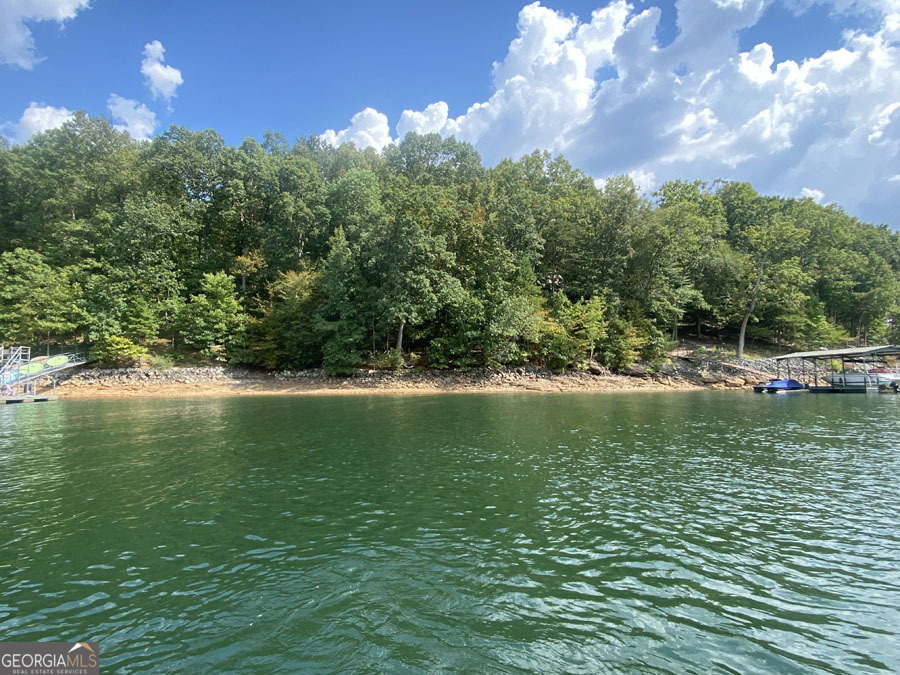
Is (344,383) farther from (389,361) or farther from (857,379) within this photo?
(857,379)

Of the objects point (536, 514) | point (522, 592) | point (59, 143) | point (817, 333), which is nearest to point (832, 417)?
point (536, 514)

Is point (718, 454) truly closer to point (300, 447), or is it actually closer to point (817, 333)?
point (300, 447)

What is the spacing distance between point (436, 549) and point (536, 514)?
9.37ft

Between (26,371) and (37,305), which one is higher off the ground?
(37,305)

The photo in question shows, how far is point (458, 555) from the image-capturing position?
7.80 metres

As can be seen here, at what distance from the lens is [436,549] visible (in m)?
8.03

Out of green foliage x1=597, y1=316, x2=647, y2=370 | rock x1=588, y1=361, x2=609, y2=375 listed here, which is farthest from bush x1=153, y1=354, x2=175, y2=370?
green foliage x1=597, y1=316, x2=647, y2=370

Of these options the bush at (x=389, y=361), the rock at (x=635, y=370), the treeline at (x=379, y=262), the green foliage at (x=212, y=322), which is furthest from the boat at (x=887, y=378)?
the green foliage at (x=212, y=322)

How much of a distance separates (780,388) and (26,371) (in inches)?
2734

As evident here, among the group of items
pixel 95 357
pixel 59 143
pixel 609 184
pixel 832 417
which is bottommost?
pixel 832 417

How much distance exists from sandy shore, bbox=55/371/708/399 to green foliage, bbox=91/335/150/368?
1.70 meters

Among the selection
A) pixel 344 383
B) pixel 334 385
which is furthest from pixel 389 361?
pixel 334 385

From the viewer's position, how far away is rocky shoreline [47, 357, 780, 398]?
1538 inches

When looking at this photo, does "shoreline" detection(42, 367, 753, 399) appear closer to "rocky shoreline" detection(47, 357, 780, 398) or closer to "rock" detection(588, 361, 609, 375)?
"rocky shoreline" detection(47, 357, 780, 398)
